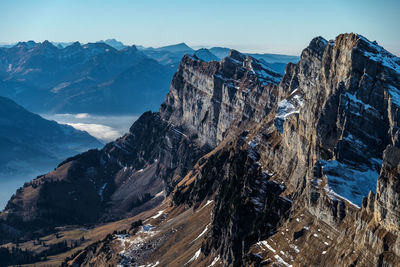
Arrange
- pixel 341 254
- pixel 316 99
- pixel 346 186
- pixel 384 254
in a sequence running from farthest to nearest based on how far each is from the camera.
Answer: pixel 316 99
pixel 346 186
pixel 341 254
pixel 384 254

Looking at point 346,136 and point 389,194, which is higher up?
point 346,136

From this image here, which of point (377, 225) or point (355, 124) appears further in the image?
point (355, 124)

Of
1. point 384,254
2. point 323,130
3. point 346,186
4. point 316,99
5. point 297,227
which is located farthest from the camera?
point 316,99

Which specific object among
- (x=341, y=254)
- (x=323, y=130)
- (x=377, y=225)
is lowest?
(x=341, y=254)

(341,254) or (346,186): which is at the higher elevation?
(346,186)

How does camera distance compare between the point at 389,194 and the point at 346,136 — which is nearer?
the point at 389,194

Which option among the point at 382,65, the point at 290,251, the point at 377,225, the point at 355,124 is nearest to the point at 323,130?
the point at 355,124

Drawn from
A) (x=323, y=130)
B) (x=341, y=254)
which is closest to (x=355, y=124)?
(x=323, y=130)

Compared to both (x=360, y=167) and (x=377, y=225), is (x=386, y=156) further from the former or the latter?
(x=360, y=167)

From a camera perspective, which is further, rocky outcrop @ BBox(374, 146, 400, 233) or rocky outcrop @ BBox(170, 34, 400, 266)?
rocky outcrop @ BBox(170, 34, 400, 266)

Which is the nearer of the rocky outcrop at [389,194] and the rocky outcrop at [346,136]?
the rocky outcrop at [389,194]
